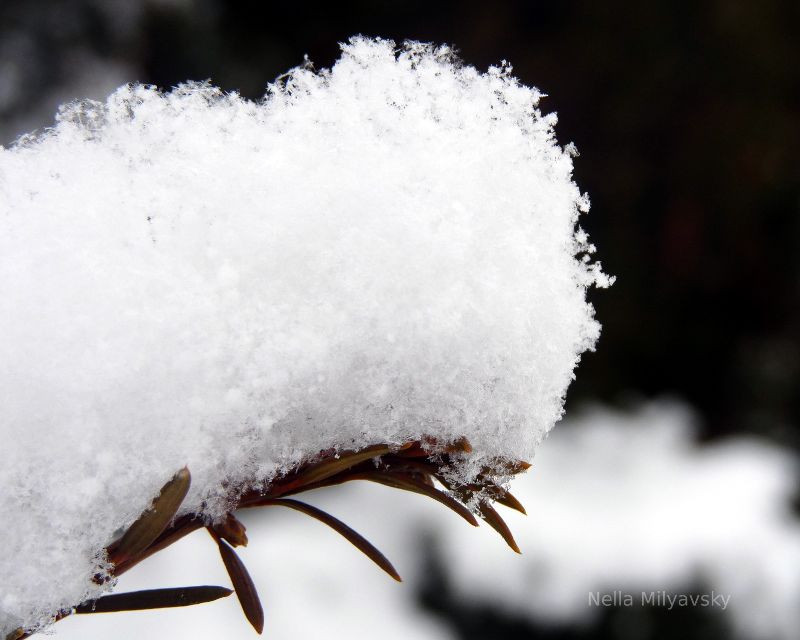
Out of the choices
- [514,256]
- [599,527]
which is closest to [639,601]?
[599,527]

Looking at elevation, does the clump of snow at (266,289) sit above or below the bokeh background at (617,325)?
below

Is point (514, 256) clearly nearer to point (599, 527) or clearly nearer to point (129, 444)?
point (129, 444)

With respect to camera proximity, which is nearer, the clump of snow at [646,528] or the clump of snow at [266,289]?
the clump of snow at [266,289]

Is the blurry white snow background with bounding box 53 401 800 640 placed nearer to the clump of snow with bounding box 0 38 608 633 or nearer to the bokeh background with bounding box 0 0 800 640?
the bokeh background with bounding box 0 0 800 640

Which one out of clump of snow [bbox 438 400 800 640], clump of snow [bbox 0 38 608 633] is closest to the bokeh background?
clump of snow [bbox 438 400 800 640]

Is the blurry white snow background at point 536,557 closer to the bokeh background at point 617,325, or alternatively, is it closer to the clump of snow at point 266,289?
the bokeh background at point 617,325

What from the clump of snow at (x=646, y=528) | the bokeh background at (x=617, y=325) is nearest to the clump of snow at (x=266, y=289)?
the bokeh background at (x=617, y=325)

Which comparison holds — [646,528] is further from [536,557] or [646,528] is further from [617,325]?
[617,325]
